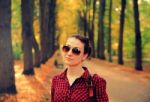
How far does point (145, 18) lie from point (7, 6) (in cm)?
6021

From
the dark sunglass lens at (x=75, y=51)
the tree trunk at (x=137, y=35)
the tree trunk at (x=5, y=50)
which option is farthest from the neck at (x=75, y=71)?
the tree trunk at (x=137, y=35)

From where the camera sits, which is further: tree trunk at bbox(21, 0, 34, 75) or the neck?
tree trunk at bbox(21, 0, 34, 75)

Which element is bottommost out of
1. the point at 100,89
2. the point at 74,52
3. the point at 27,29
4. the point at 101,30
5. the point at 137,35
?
the point at 101,30

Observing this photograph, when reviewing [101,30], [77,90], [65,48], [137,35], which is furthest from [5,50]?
[101,30]

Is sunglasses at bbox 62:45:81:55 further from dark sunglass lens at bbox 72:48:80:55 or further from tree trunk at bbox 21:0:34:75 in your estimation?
tree trunk at bbox 21:0:34:75

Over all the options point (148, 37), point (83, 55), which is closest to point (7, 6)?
point (83, 55)

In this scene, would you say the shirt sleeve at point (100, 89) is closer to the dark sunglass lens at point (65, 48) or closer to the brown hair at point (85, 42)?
the brown hair at point (85, 42)

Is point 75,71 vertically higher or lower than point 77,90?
higher

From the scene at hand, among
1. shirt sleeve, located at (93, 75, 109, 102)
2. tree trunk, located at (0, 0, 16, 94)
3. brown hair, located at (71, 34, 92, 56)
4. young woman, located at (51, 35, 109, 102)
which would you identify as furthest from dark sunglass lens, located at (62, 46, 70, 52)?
tree trunk, located at (0, 0, 16, 94)

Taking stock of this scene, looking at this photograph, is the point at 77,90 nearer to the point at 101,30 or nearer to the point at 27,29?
the point at 27,29

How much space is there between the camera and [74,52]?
14.3 feet

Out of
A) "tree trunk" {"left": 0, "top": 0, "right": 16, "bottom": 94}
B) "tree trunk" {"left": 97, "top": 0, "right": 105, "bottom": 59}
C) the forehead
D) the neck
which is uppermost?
the forehead

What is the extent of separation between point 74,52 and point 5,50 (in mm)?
11538

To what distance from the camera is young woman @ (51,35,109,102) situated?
4.31 m
